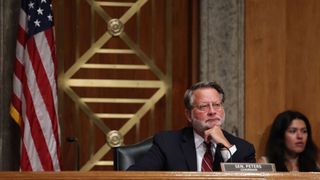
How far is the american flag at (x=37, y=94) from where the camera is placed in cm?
562

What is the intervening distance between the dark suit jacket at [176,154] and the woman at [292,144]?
5.30ft

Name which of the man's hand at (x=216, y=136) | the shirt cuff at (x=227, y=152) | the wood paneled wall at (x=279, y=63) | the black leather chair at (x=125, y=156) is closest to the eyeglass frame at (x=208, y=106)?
the man's hand at (x=216, y=136)

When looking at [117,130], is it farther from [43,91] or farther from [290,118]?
[290,118]

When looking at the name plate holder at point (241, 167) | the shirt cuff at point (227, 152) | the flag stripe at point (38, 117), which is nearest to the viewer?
the name plate holder at point (241, 167)

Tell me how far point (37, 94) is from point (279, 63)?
203cm

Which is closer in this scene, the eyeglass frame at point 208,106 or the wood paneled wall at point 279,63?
the eyeglass frame at point 208,106

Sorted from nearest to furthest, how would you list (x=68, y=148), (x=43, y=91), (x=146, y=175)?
(x=146, y=175) < (x=43, y=91) < (x=68, y=148)

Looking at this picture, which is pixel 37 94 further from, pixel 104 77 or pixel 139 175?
pixel 139 175

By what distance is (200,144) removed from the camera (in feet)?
14.2

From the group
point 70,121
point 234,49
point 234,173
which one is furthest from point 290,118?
point 234,173

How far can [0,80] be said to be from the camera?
594 cm

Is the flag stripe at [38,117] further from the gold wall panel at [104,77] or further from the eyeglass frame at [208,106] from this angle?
the eyeglass frame at [208,106]

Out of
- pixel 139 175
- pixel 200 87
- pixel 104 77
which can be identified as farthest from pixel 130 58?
pixel 139 175

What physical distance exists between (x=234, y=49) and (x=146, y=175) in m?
3.56
